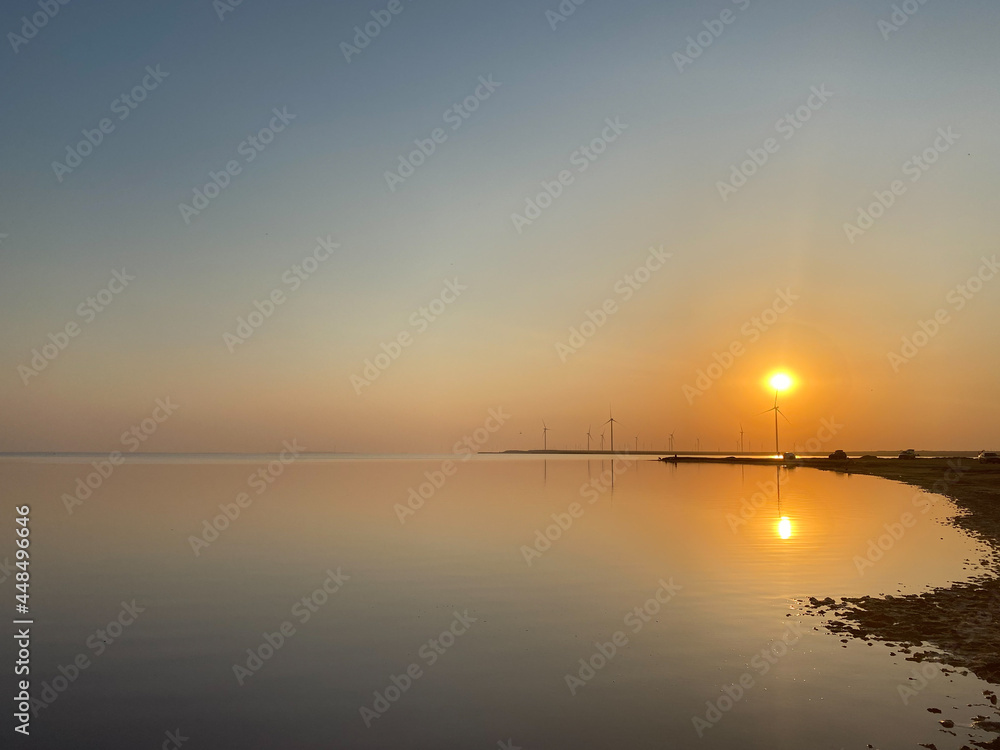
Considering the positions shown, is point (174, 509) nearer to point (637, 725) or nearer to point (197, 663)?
point (197, 663)
